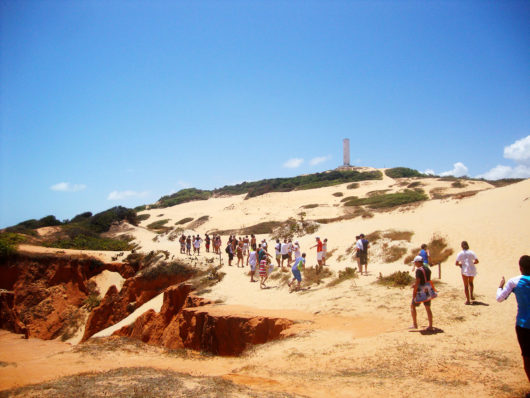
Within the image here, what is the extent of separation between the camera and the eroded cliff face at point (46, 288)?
1950 cm

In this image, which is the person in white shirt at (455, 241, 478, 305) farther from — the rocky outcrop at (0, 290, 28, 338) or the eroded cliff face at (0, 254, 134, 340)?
the rocky outcrop at (0, 290, 28, 338)

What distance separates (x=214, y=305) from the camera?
13367mm

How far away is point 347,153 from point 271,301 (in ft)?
249

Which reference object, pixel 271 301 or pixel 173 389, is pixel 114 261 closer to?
pixel 271 301

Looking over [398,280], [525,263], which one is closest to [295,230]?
[398,280]

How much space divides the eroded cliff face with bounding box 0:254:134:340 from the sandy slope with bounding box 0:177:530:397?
4030 mm

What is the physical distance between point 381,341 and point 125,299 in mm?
15983

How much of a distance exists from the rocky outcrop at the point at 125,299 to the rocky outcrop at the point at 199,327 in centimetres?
309

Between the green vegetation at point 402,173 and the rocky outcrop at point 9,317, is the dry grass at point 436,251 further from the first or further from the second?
the green vegetation at point 402,173

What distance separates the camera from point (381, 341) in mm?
7609

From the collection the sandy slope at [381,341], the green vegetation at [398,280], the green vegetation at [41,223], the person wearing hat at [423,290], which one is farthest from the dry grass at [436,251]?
the green vegetation at [41,223]

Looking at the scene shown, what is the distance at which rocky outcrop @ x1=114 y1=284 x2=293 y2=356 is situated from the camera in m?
10.3

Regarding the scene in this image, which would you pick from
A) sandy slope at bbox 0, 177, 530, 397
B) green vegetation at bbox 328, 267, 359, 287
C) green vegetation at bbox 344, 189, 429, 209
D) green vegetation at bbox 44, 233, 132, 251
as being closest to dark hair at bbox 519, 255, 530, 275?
sandy slope at bbox 0, 177, 530, 397

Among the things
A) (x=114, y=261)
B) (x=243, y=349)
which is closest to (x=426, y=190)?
(x=114, y=261)
